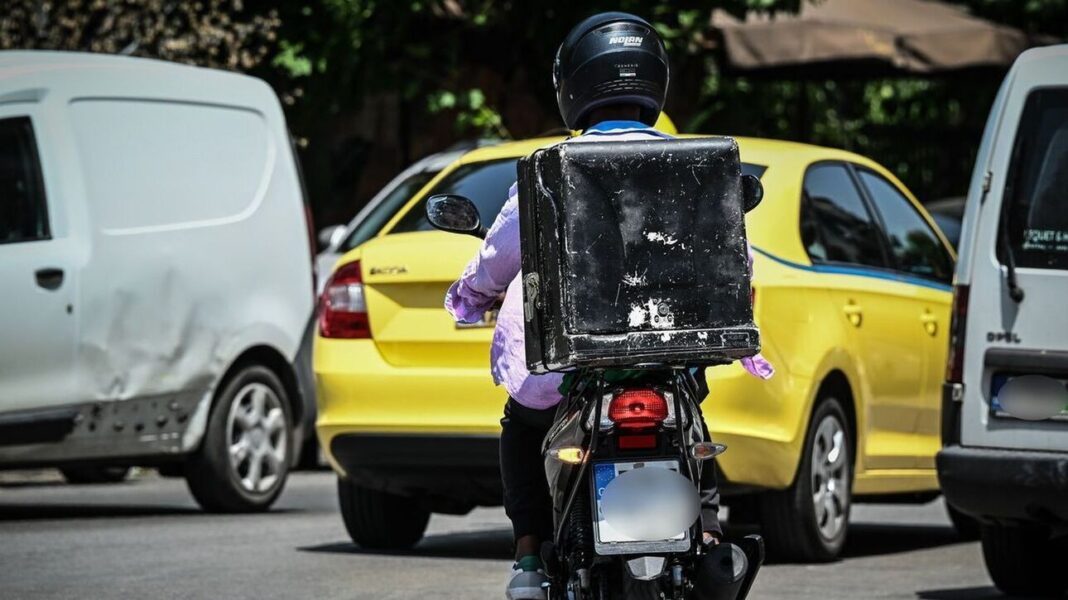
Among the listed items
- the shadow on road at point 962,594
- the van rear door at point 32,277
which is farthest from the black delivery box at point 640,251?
the van rear door at point 32,277

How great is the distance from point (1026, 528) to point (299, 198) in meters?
4.87

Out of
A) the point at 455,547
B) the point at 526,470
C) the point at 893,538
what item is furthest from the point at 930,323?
the point at 526,470

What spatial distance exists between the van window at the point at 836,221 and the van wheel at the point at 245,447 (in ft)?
10.7

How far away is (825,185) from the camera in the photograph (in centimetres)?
907

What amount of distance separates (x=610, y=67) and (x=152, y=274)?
18.2ft

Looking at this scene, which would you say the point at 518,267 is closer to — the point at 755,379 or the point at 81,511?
the point at 755,379

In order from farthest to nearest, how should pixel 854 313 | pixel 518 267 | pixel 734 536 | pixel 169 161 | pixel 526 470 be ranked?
pixel 169 161, pixel 854 313, pixel 734 536, pixel 526 470, pixel 518 267

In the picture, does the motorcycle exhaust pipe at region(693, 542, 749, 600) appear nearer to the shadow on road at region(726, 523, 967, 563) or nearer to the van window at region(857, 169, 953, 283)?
the shadow on road at region(726, 523, 967, 563)

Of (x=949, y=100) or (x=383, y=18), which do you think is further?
(x=949, y=100)

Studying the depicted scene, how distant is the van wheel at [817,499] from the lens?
27.7ft

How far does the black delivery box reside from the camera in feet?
15.6

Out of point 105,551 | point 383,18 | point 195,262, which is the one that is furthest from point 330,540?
point 383,18

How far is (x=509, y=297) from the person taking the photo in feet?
17.2

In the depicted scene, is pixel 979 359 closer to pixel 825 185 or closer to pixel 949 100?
pixel 825 185
